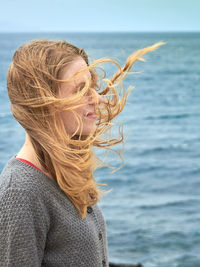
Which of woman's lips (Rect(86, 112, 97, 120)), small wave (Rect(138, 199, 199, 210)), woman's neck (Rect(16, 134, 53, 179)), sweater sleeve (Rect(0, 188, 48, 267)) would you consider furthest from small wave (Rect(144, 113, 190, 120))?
sweater sleeve (Rect(0, 188, 48, 267))

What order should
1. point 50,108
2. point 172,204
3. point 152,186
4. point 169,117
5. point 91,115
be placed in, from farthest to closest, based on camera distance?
point 169,117, point 152,186, point 172,204, point 91,115, point 50,108

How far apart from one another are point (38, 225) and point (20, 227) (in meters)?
0.06

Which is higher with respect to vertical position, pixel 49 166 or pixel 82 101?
pixel 82 101

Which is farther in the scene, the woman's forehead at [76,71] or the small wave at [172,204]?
the small wave at [172,204]

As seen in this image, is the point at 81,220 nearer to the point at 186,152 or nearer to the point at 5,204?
the point at 5,204

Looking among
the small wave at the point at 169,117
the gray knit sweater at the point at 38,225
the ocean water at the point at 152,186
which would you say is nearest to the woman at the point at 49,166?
the gray knit sweater at the point at 38,225

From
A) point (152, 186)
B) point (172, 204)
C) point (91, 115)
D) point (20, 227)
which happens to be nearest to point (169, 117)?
point (152, 186)

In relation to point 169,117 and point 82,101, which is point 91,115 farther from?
point 169,117

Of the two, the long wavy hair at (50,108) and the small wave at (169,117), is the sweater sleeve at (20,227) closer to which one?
the long wavy hair at (50,108)

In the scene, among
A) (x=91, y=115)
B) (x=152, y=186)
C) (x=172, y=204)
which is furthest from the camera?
(x=152, y=186)

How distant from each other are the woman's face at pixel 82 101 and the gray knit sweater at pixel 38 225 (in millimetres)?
181

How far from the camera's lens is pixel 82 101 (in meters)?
1.31

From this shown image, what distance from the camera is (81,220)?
135 centimetres

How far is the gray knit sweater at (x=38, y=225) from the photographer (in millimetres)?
1160
